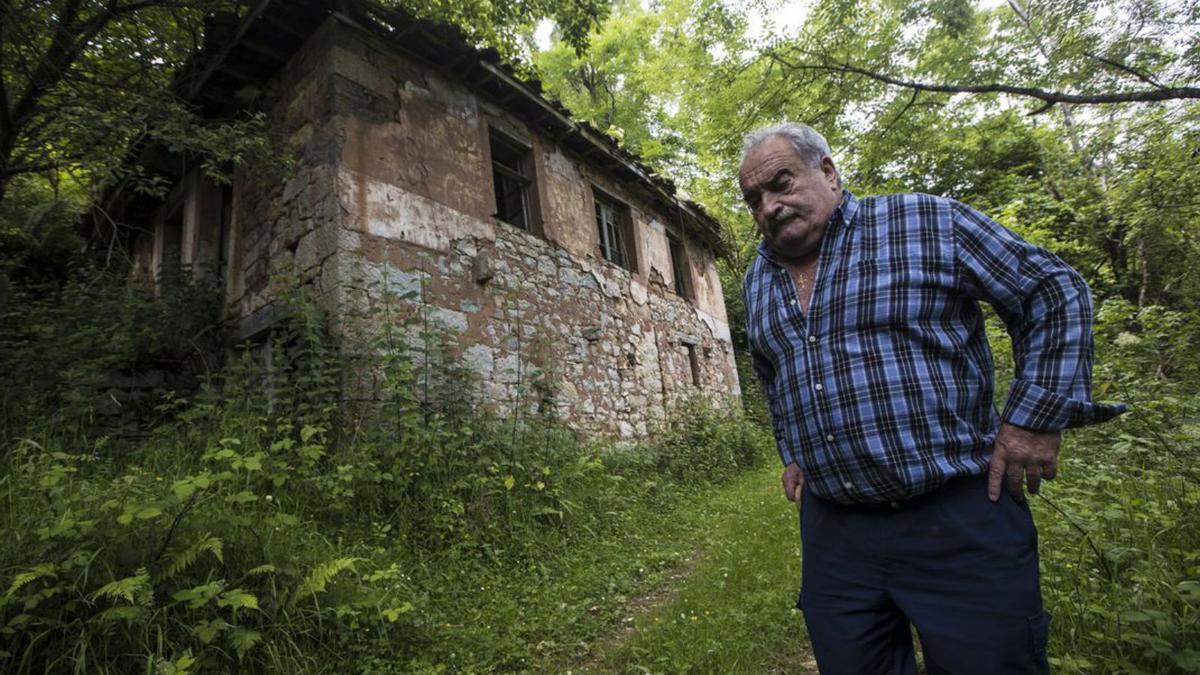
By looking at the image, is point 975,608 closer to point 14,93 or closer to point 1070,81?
point 1070,81

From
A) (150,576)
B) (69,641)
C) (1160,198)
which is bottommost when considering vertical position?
(69,641)

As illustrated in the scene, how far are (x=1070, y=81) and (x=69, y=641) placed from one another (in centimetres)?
792

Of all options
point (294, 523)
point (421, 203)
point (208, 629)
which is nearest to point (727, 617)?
point (294, 523)

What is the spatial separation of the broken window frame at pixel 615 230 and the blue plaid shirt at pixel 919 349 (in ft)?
21.9

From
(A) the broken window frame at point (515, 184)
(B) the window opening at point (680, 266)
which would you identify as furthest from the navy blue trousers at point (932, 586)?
(B) the window opening at point (680, 266)

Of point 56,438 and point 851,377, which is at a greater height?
point 56,438

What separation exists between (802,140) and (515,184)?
5.83 meters

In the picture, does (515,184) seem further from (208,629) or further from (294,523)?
(208,629)

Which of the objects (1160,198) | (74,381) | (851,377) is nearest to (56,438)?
(74,381)

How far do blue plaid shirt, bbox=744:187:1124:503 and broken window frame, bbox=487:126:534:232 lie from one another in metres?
5.70

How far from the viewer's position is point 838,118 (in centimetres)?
639

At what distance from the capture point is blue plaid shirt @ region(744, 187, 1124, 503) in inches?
46.6

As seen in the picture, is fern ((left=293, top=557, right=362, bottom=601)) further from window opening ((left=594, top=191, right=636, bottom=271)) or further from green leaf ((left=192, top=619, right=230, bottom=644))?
window opening ((left=594, top=191, right=636, bottom=271))

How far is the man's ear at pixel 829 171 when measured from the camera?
156 centimetres
